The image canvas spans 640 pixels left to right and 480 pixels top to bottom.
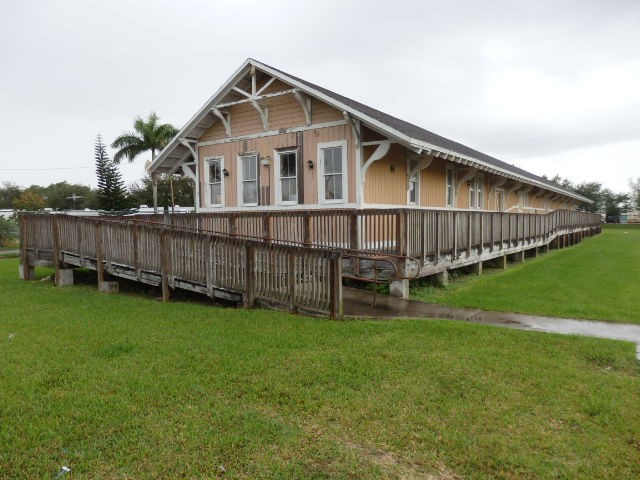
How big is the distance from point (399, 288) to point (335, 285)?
2.39m

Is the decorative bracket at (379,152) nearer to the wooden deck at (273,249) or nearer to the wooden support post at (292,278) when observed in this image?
the wooden deck at (273,249)

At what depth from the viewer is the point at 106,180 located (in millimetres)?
38688

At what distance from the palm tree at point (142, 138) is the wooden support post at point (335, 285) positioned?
3386 cm

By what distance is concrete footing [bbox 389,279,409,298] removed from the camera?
8656mm

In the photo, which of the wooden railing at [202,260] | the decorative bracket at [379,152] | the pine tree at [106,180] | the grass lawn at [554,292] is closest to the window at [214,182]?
the wooden railing at [202,260]

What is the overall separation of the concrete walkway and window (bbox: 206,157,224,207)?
25.6 feet

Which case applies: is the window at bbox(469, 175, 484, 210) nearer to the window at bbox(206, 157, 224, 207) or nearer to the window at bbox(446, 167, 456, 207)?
the window at bbox(446, 167, 456, 207)

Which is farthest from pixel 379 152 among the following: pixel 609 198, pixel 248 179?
pixel 609 198

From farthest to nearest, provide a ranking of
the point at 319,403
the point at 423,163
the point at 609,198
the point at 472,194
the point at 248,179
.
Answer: the point at 609,198, the point at 472,194, the point at 248,179, the point at 423,163, the point at 319,403

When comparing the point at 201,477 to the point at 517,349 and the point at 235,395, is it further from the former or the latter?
the point at 517,349

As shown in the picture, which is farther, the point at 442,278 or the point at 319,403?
the point at 442,278

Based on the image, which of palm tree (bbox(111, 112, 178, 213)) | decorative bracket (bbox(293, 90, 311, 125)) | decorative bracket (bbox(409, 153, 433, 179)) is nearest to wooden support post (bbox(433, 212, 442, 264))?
decorative bracket (bbox(409, 153, 433, 179))

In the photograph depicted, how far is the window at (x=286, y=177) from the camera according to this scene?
41.9 ft

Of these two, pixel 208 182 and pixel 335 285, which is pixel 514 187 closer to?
pixel 208 182
